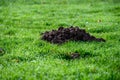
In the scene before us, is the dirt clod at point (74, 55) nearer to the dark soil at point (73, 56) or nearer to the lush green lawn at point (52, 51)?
the dark soil at point (73, 56)

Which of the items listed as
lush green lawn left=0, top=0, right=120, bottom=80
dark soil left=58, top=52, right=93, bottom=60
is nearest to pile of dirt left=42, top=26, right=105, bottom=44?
lush green lawn left=0, top=0, right=120, bottom=80

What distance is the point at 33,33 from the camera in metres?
14.6

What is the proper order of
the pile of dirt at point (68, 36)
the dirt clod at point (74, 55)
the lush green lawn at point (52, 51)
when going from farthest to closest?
1. the pile of dirt at point (68, 36)
2. the dirt clod at point (74, 55)
3. the lush green lawn at point (52, 51)

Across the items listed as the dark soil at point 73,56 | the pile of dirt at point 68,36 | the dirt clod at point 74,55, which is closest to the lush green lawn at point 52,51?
the dark soil at point 73,56

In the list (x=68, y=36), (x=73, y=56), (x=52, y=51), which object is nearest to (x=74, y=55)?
(x=73, y=56)

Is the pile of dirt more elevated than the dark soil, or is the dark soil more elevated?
the pile of dirt

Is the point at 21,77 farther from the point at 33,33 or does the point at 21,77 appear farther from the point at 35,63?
the point at 33,33

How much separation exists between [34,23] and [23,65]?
8.01 meters

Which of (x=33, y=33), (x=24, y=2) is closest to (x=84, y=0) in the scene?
(x=24, y=2)

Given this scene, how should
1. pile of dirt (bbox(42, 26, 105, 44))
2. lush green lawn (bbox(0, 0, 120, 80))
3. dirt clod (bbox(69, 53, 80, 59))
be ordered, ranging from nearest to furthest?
lush green lawn (bbox(0, 0, 120, 80)) → dirt clod (bbox(69, 53, 80, 59)) → pile of dirt (bbox(42, 26, 105, 44))

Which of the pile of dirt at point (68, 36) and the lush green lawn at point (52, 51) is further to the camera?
the pile of dirt at point (68, 36)

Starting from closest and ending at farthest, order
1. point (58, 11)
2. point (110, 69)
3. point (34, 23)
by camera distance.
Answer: point (110, 69)
point (34, 23)
point (58, 11)

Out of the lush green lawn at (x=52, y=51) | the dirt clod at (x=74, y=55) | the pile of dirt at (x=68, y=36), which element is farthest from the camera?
the pile of dirt at (x=68, y=36)

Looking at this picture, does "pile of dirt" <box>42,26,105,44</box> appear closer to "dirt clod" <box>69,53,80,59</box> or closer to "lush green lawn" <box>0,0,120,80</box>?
"lush green lawn" <box>0,0,120,80</box>
